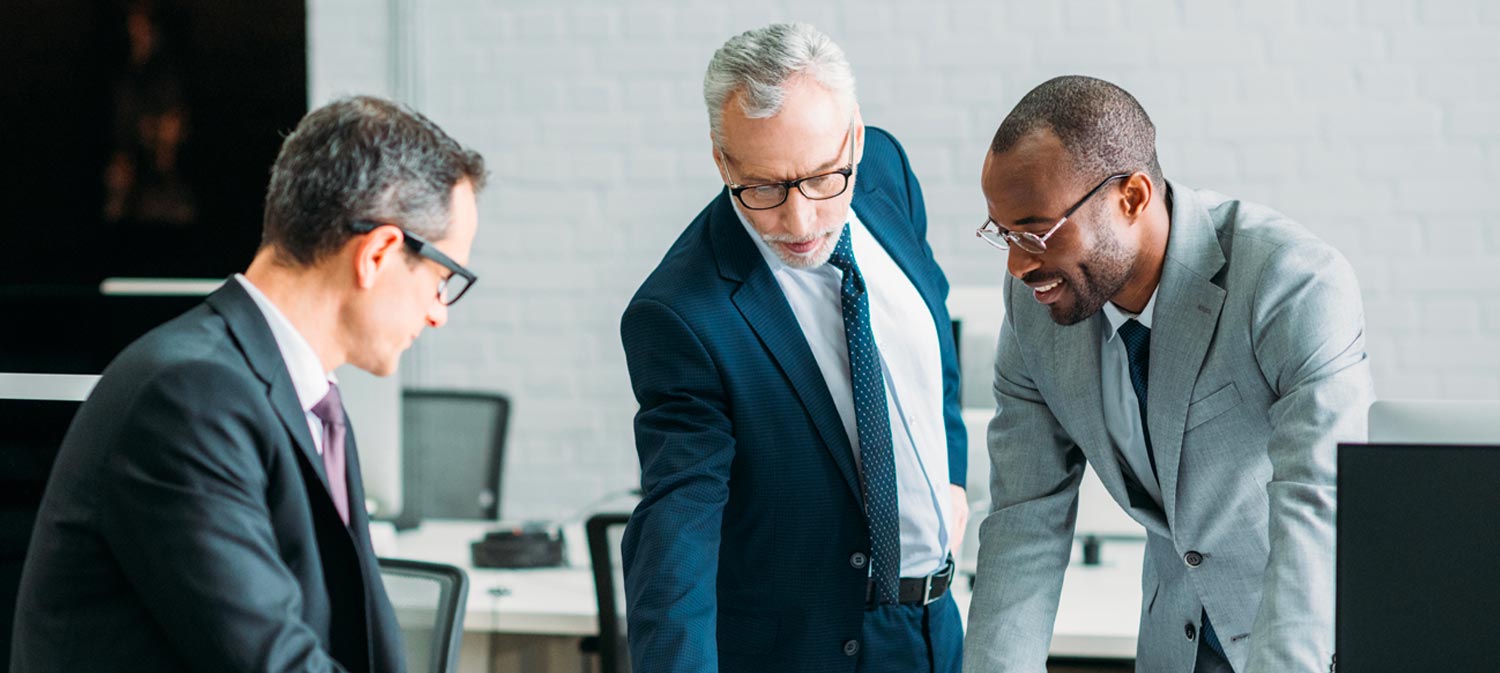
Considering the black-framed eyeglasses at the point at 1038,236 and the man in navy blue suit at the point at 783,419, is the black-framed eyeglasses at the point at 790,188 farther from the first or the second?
the black-framed eyeglasses at the point at 1038,236

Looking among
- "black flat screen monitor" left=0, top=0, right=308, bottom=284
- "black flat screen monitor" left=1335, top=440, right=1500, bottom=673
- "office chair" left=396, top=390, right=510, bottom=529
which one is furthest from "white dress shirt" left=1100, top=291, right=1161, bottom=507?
"black flat screen monitor" left=0, top=0, right=308, bottom=284

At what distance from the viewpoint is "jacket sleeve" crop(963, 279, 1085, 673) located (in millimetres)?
1494

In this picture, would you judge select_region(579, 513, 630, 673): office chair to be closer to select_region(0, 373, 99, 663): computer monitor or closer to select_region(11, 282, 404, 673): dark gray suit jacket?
select_region(0, 373, 99, 663): computer monitor

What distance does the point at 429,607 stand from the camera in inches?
82.1

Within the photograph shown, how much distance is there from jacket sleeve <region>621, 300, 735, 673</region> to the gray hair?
0.24 meters

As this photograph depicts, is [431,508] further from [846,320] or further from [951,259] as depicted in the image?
[846,320]

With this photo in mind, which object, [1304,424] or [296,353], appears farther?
[1304,424]

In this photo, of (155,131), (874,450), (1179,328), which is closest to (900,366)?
(874,450)

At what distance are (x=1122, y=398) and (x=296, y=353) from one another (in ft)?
2.82

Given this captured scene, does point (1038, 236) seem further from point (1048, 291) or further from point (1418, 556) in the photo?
point (1418, 556)

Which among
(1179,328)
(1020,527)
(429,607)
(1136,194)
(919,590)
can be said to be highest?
(1136,194)

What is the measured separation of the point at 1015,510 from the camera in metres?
1.56

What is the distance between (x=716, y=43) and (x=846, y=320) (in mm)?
2530

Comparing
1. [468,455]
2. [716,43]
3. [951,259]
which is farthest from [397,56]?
[951,259]
